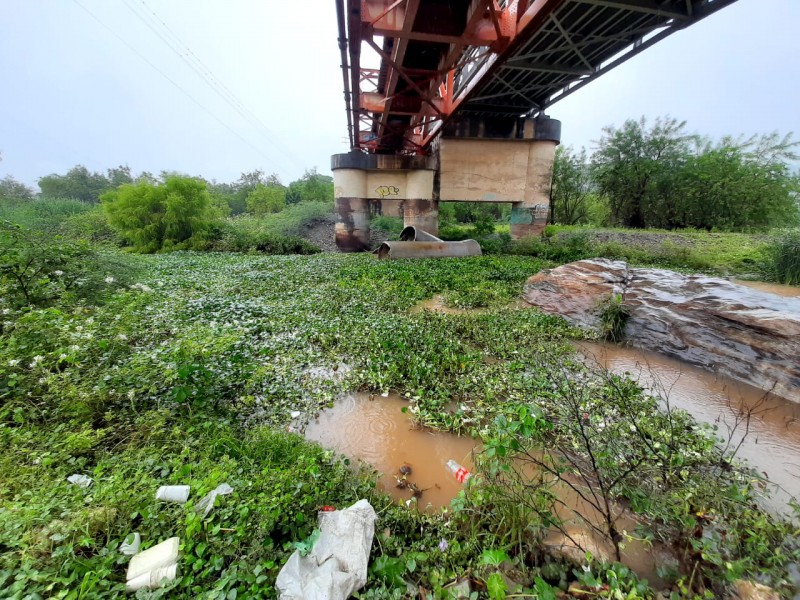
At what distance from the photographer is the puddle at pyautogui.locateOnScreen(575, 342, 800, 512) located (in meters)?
2.66

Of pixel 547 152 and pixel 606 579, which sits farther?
pixel 547 152

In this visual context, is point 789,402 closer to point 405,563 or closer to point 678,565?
point 678,565

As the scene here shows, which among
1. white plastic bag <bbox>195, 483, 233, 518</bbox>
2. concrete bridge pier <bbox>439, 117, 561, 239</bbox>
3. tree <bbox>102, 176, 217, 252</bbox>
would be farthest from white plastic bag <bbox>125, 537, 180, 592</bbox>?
tree <bbox>102, 176, 217, 252</bbox>

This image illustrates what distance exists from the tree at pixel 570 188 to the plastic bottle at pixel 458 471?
2726 centimetres

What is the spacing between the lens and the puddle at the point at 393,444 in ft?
8.49

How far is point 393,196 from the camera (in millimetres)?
15805

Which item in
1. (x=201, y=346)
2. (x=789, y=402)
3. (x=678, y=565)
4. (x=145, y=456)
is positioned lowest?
(x=789, y=402)

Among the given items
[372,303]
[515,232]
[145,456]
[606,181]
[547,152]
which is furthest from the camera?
[606,181]

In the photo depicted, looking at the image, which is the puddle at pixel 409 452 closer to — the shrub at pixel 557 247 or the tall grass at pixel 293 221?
the shrub at pixel 557 247

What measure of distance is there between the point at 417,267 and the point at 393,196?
23.3 feet

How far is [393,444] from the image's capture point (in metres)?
3.05

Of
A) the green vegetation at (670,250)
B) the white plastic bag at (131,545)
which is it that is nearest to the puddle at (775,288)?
the green vegetation at (670,250)

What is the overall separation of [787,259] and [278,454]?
13690mm

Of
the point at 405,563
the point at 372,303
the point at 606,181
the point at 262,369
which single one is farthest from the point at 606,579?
the point at 606,181
